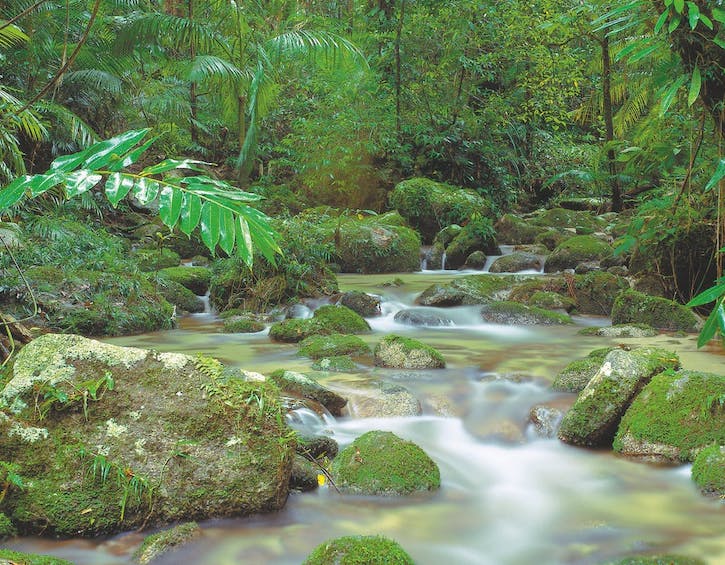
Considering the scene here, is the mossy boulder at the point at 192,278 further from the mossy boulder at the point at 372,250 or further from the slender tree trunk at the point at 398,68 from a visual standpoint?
the slender tree trunk at the point at 398,68

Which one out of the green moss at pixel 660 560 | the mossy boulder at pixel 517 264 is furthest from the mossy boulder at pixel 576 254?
the green moss at pixel 660 560

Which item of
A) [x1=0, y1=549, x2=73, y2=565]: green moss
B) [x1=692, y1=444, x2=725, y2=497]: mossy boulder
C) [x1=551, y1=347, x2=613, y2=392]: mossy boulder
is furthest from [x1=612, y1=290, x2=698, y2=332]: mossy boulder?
[x1=0, y1=549, x2=73, y2=565]: green moss

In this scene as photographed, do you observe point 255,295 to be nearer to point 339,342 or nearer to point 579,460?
point 339,342

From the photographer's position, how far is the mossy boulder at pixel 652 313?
23.0 feet

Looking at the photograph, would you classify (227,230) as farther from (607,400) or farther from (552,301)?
(552,301)

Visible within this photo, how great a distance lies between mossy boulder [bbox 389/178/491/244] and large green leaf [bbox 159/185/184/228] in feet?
42.5

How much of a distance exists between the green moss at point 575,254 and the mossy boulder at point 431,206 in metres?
3.53

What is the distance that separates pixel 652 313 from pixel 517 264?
13.4ft

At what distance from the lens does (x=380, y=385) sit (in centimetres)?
468

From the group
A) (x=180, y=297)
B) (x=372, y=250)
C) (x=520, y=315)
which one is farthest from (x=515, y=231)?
(x=180, y=297)

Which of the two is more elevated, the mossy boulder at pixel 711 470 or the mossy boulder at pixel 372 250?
the mossy boulder at pixel 372 250

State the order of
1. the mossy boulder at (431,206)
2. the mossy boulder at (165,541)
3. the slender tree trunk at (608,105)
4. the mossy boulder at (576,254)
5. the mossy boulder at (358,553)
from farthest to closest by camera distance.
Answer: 1. the mossy boulder at (431,206)
2. the slender tree trunk at (608,105)
3. the mossy boulder at (576,254)
4. the mossy boulder at (165,541)
5. the mossy boulder at (358,553)

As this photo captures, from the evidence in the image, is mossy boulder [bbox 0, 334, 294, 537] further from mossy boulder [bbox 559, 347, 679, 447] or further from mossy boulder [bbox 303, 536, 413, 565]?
mossy boulder [bbox 559, 347, 679, 447]

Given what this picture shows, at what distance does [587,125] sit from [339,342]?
20.0 m
